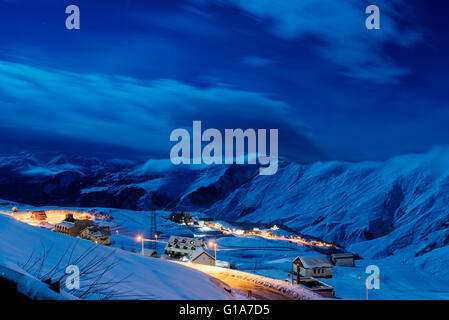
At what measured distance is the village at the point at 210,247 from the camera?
32719 mm

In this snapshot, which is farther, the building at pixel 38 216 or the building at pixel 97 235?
the building at pixel 38 216

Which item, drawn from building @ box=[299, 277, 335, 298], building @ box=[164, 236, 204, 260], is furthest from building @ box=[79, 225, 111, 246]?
building @ box=[299, 277, 335, 298]

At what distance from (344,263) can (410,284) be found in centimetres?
1000

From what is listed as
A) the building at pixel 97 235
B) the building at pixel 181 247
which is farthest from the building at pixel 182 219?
the building at pixel 181 247

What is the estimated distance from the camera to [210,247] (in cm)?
5744

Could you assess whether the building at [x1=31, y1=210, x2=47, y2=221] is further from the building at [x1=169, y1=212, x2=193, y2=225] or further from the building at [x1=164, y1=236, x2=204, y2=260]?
the building at [x1=164, y1=236, x2=204, y2=260]

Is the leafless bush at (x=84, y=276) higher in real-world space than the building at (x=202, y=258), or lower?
higher

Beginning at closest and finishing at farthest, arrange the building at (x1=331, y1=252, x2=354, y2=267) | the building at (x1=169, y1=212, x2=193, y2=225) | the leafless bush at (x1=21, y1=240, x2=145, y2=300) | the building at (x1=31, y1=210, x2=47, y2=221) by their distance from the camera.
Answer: the leafless bush at (x1=21, y1=240, x2=145, y2=300), the building at (x1=331, y1=252, x2=354, y2=267), the building at (x1=31, y1=210, x2=47, y2=221), the building at (x1=169, y1=212, x2=193, y2=225)

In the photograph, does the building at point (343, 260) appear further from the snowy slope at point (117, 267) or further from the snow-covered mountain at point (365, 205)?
the snowy slope at point (117, 267)

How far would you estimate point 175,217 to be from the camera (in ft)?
304

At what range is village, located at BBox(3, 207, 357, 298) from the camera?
32719mm

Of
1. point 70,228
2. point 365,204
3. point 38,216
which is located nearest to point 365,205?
point 365,204
